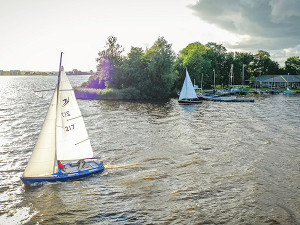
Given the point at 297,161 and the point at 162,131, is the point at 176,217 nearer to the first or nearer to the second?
the point at 297,161

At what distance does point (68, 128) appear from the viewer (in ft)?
68.2

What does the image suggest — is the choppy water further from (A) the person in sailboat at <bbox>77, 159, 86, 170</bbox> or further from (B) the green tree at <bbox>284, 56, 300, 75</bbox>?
(B) the green tree at <bbox>284, 56, 300, 75</bbox>

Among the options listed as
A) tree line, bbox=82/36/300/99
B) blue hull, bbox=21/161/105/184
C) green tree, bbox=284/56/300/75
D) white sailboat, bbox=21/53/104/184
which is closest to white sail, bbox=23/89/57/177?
white sailboat, bbox=21/53/104/184

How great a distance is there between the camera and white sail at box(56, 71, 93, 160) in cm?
1998

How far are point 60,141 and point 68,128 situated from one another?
4.03 feet

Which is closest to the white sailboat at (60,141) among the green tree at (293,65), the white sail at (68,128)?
the white sail at (68,128)

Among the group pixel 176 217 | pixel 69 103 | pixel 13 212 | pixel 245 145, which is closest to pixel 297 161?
pixel 245 145

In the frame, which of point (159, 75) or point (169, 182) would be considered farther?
point (159, 75)

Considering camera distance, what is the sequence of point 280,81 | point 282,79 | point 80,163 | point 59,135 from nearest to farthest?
point 59,135
point 80,163
point 280,81
point 282,79

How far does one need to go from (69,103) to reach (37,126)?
87.9ft

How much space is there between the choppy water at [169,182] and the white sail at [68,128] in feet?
8.59

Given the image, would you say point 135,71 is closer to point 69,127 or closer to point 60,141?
point 69,127

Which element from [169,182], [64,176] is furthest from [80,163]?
[169,182]

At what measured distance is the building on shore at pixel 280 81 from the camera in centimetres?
13000
